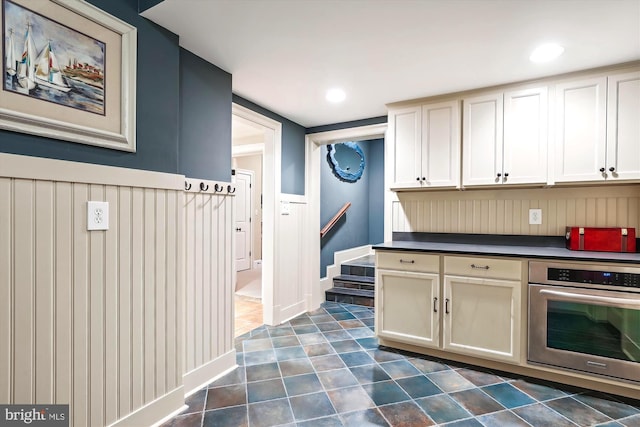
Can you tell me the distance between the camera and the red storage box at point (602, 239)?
2238 mm

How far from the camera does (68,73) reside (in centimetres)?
138

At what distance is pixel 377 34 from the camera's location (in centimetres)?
183

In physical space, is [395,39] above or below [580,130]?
above

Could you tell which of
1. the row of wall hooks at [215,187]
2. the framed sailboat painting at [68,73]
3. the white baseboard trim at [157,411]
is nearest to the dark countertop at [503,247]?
the row of wall hooks at [215,187]

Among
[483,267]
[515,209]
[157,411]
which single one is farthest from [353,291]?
[157,411]

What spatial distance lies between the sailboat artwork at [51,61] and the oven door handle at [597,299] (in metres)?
2.88

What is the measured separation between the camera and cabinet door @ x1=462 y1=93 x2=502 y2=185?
254 centimetres

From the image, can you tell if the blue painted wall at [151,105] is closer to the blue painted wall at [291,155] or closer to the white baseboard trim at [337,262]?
the blue painted wall at [291,155]

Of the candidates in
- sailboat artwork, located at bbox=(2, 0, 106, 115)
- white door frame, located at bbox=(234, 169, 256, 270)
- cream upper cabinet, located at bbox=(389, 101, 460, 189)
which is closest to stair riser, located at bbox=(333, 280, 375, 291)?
cream upper cabinet, located at bbox=(389, 101, 460, 189)

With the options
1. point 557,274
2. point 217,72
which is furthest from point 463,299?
point 217,72

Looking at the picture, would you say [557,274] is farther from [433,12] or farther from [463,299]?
[433,12]

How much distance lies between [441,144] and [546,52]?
3.06 ft

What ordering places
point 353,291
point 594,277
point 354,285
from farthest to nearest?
1. point 354,285
2. point 353,291
3. point 594,277

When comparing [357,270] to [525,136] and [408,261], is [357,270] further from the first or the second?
[525,136]
